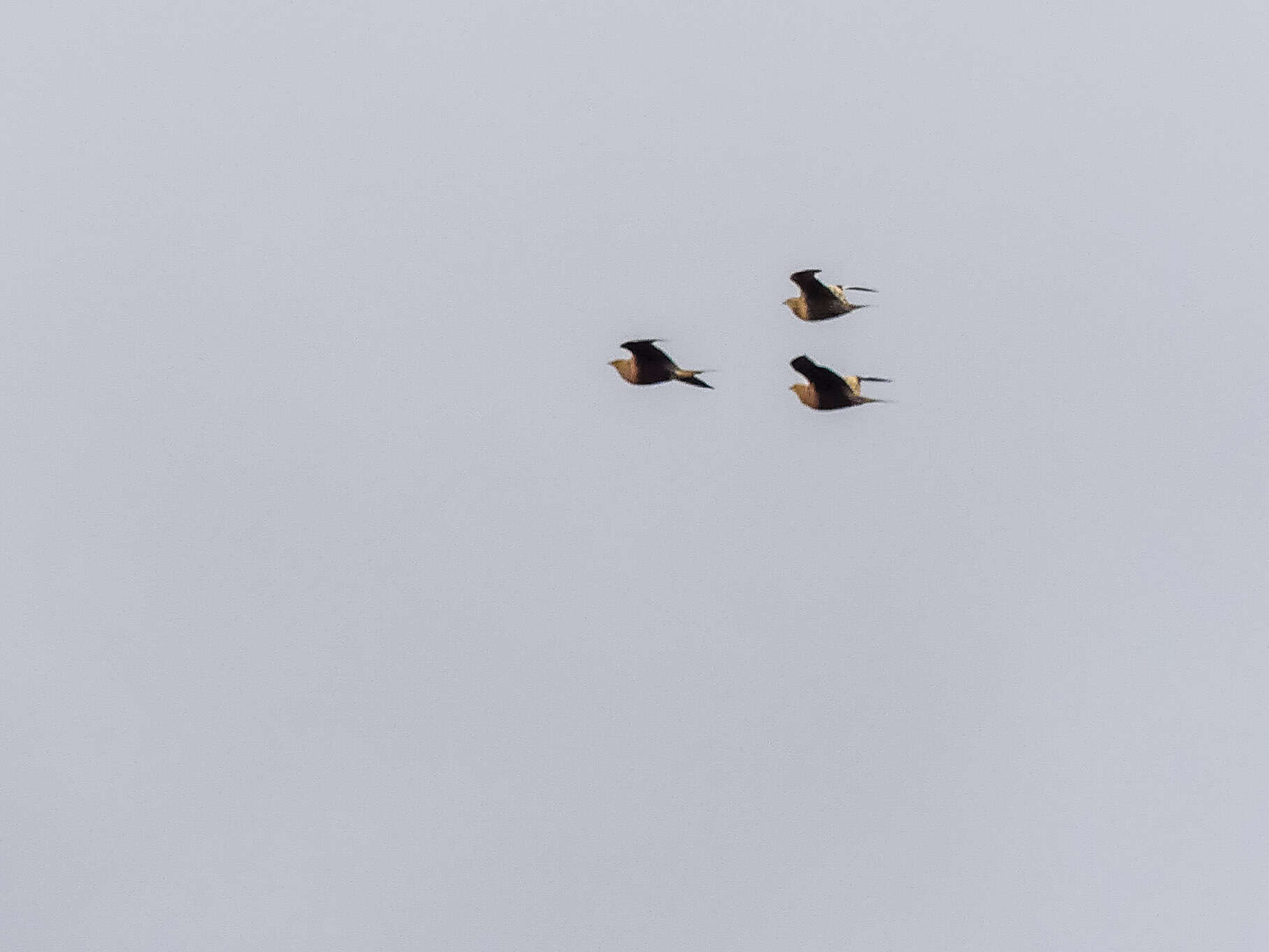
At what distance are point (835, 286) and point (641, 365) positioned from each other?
21.4ft

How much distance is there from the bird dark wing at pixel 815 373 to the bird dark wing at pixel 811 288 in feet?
8.64

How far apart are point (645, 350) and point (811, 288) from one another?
218 inches

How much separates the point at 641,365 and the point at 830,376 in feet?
19.3

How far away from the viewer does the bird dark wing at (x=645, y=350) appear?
4582 inches

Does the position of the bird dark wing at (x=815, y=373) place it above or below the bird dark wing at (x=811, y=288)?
below

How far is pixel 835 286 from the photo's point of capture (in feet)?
389

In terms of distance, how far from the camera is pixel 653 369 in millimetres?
118312

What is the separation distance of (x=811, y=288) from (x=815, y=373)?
10.6 ft

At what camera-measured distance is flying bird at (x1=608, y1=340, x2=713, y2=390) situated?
117688 mm

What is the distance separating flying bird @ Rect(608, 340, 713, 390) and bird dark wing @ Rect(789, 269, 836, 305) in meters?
4.05

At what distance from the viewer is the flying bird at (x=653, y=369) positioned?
117688mm

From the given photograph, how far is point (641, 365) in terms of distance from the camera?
388 feet

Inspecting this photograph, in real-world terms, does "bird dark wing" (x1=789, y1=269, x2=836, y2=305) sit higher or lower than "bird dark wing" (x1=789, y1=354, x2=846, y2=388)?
higher

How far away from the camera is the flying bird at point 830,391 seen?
385 ft
